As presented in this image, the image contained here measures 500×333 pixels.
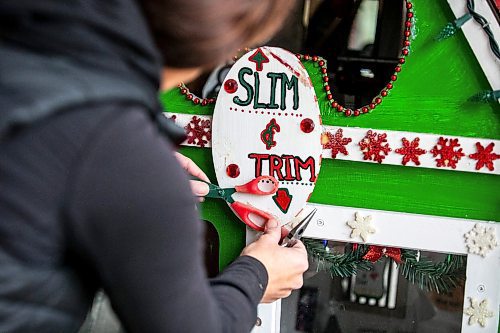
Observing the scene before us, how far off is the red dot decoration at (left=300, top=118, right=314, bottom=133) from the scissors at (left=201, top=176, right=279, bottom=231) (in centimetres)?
7

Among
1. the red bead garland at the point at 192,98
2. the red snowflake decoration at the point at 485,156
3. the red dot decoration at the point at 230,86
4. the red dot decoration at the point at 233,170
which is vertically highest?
the red dot decoration at the point at 230,86

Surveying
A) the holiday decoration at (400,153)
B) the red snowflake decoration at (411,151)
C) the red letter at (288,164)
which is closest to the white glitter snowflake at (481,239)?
the holiday decoration at (400,153)

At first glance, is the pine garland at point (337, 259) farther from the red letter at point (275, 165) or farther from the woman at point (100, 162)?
the woman at point (100, 162)

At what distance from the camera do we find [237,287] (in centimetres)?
45

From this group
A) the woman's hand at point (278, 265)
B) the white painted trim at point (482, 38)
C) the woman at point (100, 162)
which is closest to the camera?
the woman at point (100, 162)

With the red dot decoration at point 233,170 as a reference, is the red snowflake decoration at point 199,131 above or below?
above

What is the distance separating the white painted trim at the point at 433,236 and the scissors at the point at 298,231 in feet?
0.06

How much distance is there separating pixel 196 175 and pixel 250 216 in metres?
0.09

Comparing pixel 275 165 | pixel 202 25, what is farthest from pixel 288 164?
pixel 202 25

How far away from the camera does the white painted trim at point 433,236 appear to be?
0.81m

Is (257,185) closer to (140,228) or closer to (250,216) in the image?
(250,216)

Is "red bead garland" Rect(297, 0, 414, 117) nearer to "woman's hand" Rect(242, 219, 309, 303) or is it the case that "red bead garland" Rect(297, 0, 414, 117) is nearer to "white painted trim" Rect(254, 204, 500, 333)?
"white painted trim" Rect(254, 204, 500, 333)

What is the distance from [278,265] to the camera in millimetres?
572

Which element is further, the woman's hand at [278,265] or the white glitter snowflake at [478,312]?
the white glitter snowflake at [478,312]
